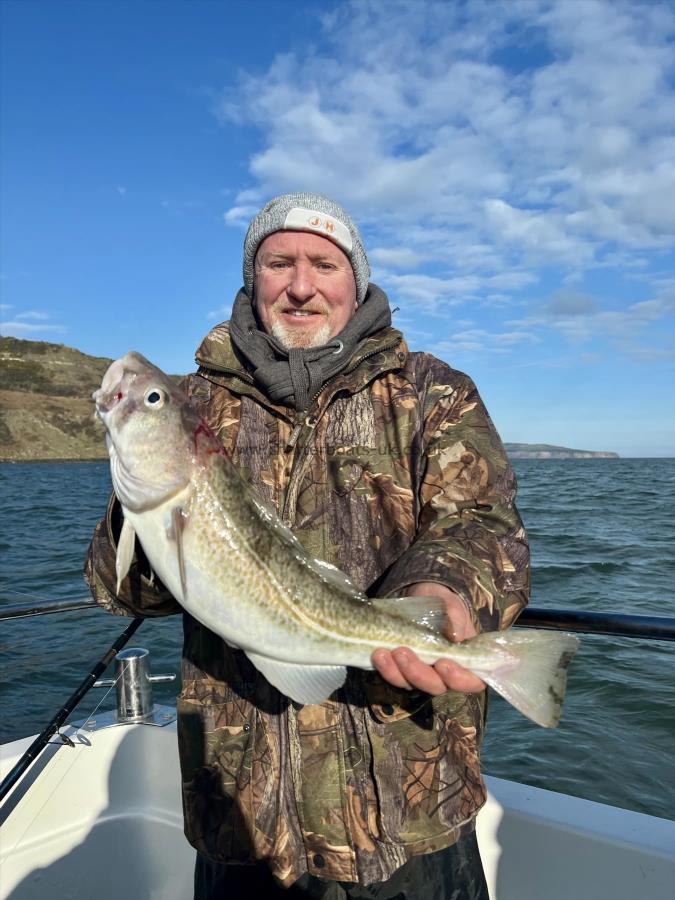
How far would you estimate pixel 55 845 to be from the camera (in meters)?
4.51

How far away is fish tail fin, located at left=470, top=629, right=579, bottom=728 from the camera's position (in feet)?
8.20

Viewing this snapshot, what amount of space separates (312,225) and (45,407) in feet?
352

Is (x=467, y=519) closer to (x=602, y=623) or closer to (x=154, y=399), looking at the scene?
(x=602, y=623)

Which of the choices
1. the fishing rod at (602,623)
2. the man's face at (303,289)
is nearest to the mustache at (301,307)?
the man's face at (303,289)

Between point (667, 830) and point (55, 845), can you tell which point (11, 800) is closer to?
point (55, 845)

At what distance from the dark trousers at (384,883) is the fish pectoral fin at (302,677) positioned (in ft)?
2.62

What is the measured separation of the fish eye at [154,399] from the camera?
2.81 m

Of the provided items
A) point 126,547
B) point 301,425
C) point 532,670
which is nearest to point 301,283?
point 301,425

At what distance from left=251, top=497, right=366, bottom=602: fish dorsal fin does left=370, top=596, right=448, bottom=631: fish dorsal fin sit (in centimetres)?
18

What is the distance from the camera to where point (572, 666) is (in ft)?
37.2

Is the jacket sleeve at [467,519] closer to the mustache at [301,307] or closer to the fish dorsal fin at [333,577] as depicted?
the fish dorsal fin at [333,577]

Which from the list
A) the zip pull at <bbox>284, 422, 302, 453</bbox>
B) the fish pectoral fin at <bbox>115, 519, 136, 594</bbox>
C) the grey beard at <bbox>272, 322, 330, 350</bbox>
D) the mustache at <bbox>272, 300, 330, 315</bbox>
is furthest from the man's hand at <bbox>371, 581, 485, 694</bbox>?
the mustache at <bbox>272, 300, 330, 315</bbox>

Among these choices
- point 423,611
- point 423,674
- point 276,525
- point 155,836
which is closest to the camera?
point 423,674

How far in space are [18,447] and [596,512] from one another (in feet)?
315
